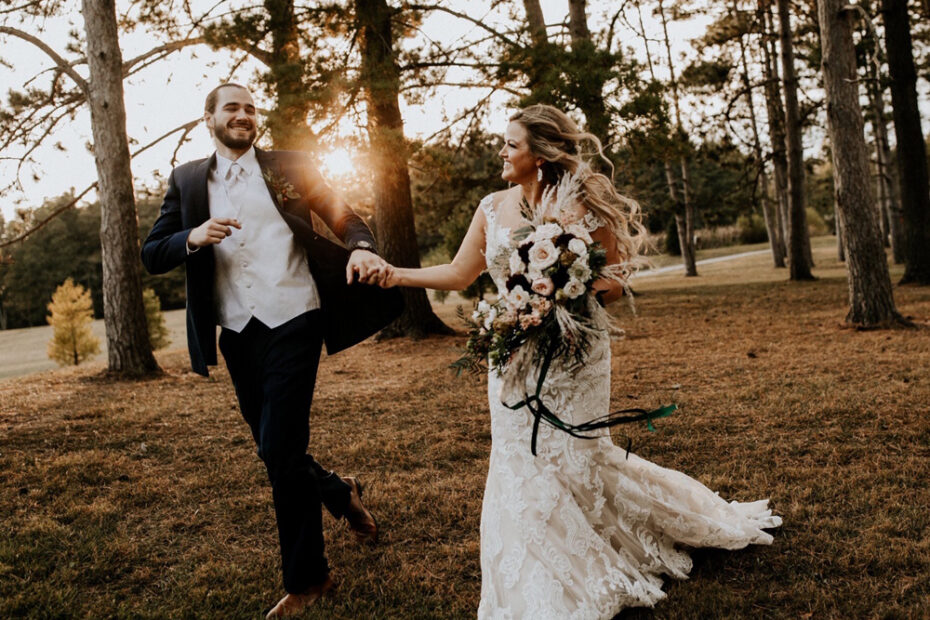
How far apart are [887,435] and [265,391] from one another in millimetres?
4436

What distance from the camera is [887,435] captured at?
5078 millimetres

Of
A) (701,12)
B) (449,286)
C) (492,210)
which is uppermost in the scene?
(701,12)

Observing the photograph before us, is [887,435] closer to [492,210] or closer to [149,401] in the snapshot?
[492,210]

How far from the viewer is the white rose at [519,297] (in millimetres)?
2795

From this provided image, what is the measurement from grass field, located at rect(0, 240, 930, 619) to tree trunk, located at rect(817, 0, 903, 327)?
2.30 ft

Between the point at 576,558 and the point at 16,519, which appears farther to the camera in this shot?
the point at 16,519

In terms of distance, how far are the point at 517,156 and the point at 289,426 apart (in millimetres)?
1664

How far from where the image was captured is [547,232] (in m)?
2.85

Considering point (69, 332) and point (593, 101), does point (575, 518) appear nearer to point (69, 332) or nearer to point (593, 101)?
point (593, 101)

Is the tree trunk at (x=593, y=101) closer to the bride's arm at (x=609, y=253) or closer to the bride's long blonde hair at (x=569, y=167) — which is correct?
the bride's long blonde hair at (x=569, y=167)

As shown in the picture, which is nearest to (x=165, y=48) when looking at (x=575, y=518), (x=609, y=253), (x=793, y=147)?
(x=609, y=253)

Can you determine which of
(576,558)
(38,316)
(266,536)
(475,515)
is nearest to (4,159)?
(266,536)

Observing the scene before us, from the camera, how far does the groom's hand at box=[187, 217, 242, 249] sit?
304cm

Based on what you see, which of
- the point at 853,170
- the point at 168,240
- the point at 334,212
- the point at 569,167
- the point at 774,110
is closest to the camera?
the point at 168,240
